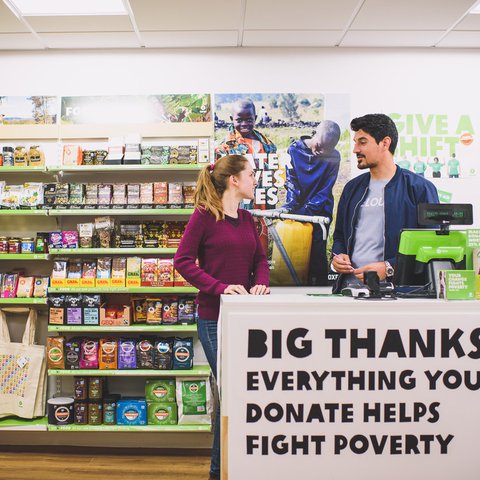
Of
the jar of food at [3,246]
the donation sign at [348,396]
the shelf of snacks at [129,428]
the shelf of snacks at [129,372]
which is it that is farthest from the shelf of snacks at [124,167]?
the donation sign at [348,396]

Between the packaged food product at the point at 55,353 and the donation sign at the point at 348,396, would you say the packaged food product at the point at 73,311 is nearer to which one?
the packaged food product at the point at 55,353

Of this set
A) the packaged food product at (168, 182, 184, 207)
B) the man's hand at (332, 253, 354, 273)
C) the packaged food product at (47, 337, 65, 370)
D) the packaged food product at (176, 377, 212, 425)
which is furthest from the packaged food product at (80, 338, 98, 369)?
the man's hand at (332, 253, 354, 273)

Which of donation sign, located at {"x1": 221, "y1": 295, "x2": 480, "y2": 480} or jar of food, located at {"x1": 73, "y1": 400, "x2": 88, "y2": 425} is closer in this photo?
donation sign, located at {"x1": 221, "y1": 295, "x2": 480, "y2": 480}

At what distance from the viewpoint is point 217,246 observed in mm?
2697

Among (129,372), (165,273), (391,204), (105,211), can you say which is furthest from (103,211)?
(391,204)

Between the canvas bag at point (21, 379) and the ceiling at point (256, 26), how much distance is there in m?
2.36

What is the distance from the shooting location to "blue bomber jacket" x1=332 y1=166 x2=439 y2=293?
3.80 meters

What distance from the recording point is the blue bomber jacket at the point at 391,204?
3.80m

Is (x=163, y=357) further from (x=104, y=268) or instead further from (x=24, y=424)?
(x=24, y=424)

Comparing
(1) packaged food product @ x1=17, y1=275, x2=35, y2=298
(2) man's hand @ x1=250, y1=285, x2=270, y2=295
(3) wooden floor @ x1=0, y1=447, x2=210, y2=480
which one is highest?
(2) man's hand @ x1=250, y1=285, x2=270, y2=295

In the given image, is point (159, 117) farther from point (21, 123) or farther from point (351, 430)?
point (351, 430)

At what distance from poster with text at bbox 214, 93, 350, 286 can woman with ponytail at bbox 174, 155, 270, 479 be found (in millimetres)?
1236

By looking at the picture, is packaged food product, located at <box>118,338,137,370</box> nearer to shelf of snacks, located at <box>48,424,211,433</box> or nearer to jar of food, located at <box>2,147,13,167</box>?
shelf of snacks, located at <box>48,424,211,433</box>

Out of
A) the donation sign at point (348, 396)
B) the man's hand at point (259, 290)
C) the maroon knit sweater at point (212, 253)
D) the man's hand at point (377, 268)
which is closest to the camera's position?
the donation sign at point (348, 396)
